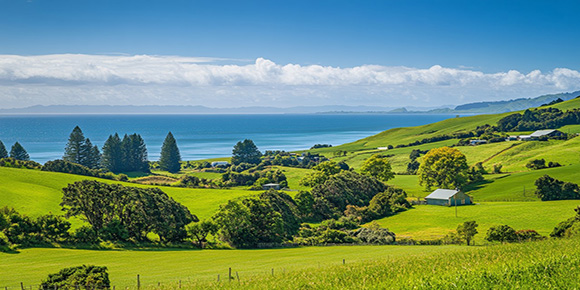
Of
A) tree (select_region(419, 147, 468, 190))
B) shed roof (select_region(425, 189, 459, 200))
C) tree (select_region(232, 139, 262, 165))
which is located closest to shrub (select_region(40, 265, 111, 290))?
shed roof (select_region(425, 189, 459, 200))

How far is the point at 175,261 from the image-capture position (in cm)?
4000

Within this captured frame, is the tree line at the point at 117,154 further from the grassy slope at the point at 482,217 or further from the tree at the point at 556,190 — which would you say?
the tree at the point at 556,190

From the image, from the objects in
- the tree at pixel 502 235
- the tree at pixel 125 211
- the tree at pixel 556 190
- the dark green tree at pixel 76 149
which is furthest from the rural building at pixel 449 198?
the dark green tree at pixel 76 149

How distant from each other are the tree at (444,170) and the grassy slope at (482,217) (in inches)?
765

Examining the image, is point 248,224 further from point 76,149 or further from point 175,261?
point 76,149

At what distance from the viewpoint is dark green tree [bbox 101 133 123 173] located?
14175cm

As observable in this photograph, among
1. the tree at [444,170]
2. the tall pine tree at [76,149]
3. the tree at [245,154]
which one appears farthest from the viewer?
the tree at [245,154]

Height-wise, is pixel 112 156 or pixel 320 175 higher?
pixel 112 156

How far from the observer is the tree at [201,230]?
51531mm

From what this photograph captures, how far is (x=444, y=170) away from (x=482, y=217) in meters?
33.0

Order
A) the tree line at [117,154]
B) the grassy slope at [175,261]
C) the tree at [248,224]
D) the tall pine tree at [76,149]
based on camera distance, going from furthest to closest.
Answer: the tree line at [117,154], the tall pine tree at [76,149], the tree at [248,224], the grassy slope at [175,261]

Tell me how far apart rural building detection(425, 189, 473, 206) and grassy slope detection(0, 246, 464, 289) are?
1424 inches

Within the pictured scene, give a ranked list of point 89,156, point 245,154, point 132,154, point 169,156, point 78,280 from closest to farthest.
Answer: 1. point 78,280
2. point 89,156
3. point 132,154
4. point 169,156
5. point 245,154

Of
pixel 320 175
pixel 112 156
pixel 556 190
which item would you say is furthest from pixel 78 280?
pixel 112 156
